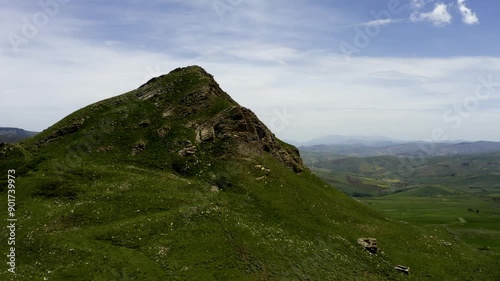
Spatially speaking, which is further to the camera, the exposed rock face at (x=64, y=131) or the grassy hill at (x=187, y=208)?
the exposed rock face at (x=64, y=131)

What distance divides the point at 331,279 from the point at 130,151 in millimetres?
51863

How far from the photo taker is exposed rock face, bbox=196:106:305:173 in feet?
279

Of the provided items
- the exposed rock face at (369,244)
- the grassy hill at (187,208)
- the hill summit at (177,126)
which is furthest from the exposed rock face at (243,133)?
the exposed rock face at (369,244)

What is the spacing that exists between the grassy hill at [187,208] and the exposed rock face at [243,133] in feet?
1.05

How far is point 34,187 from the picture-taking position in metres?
64.4

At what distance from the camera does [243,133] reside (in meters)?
86.8

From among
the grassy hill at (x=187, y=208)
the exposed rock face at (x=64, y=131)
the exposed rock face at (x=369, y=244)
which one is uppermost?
the exposed rock face at (x=64, y=131)

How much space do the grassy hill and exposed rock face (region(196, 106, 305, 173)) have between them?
0.32 m

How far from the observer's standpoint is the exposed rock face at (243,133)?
85.0m

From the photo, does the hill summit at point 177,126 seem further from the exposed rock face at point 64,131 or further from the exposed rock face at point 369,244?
the exposed rock face at point 369,244

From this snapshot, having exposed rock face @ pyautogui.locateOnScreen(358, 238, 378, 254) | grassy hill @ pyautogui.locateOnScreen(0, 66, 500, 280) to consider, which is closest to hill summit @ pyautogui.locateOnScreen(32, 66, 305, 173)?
grassy hill @ pyautogui.locateOnScreen(0, 66, 500, 280)

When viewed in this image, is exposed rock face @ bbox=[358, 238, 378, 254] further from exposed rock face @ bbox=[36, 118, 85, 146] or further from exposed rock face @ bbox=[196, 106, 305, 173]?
exposed rock face @ bbox=[36, 118, 85, 146]

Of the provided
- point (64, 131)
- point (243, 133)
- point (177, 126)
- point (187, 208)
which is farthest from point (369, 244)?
point (64, 131)

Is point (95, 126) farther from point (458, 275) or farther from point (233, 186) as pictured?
point (458, 275)
